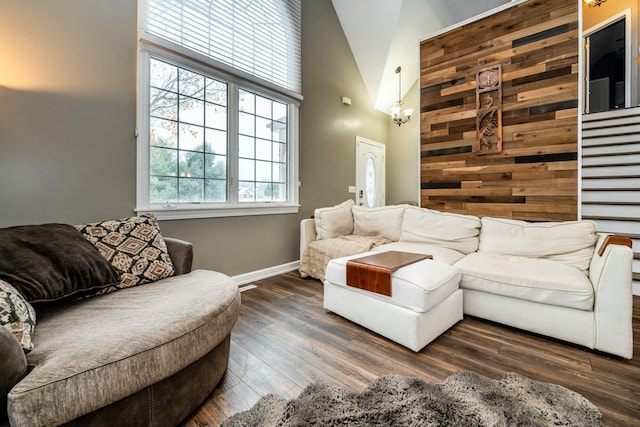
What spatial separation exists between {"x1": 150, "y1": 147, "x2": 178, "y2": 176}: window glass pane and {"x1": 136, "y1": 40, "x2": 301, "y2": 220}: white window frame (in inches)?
2.8

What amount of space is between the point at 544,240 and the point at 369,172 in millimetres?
3493

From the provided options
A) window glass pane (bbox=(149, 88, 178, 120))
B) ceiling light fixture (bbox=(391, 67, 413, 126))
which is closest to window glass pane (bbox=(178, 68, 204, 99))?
window glass pane (bbox=(149, 88, 178, 120))

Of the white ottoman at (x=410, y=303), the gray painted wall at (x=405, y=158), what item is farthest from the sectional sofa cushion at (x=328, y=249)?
the gray painted wall at (x=405, y=158)

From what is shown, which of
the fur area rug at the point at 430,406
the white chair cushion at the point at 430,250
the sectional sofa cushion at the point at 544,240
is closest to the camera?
the fur area rug at the point at 430,406

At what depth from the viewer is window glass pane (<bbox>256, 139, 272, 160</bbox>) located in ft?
11.3

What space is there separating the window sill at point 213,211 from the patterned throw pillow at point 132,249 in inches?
22.8

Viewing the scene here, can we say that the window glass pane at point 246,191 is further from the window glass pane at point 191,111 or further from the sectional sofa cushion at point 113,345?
the sectional sofa cushion at point 113,345

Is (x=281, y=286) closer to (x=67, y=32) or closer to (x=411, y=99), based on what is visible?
(x=67, y=32)

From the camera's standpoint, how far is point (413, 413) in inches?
48.4

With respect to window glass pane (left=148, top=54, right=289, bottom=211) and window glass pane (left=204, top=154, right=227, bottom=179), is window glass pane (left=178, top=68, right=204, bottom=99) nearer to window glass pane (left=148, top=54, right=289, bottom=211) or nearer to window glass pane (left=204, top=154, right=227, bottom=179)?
window glass pane (left=148, top=54, right=289, bottom=211)

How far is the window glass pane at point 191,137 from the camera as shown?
8.95ft

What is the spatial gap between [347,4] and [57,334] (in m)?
5.10

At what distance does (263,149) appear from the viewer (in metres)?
3.51

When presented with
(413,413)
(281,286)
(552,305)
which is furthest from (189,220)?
(552,305)
